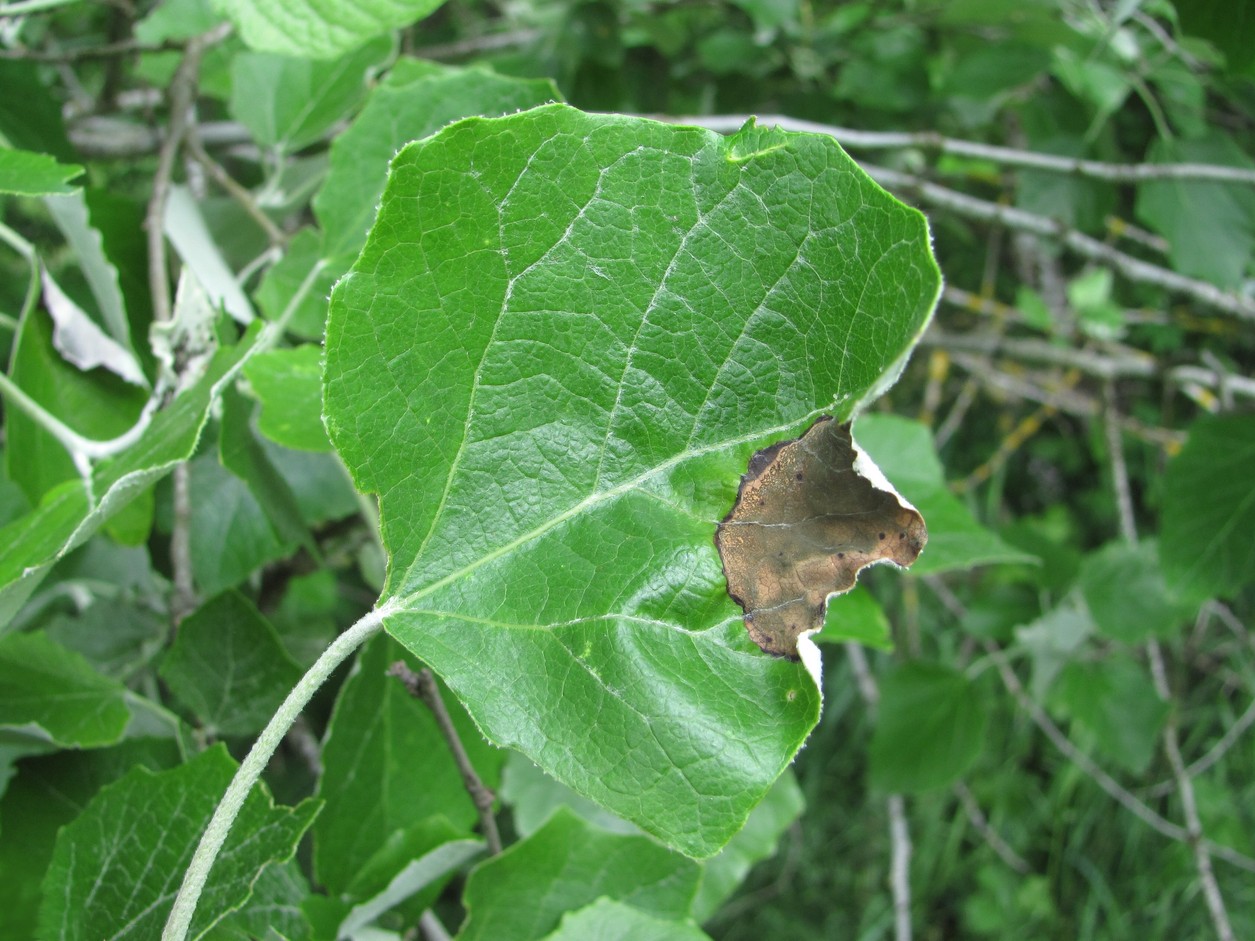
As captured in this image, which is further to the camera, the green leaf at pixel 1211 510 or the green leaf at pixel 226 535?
the green leaf at pixel 1211 510

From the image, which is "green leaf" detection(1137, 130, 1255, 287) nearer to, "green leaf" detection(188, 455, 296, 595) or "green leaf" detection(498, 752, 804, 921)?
"green leaf" detection(498, 752, 804, 921)

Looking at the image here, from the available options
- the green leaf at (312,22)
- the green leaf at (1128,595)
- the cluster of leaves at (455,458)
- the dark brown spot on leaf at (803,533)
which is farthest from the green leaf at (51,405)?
the green leaf at (1128,595)

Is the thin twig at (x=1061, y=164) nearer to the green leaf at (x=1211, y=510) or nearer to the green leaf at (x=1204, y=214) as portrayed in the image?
the green leaf at (x=1204, y=214)

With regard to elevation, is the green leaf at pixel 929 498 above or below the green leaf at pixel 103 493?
below

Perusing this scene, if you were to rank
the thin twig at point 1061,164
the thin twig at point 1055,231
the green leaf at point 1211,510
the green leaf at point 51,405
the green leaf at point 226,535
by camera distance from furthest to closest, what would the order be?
the thin twig at point 1055,231 < the thin twig at point 1061,164 < the green leaf at point 1211,510 < the green leaf at point 226,535 < the green leaf at point 51,405

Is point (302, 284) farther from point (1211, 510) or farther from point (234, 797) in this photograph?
point (1211, 510)

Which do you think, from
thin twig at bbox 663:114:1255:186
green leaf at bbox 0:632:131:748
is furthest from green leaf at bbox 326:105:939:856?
thin twig at bbox 663:114:1255:186

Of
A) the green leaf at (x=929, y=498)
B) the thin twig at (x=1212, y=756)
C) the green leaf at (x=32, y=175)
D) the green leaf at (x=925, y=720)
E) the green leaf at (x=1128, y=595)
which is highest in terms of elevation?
the green leaf at (x=32, y=175)

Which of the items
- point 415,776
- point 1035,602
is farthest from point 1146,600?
point 415,776
